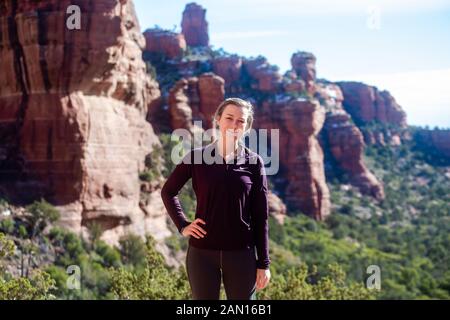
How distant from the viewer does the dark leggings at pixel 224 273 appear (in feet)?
11.7

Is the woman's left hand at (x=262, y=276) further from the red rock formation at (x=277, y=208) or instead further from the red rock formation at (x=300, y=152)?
the red rock formation at (x=300, y=152)

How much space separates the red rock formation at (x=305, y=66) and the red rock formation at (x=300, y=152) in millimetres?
13361

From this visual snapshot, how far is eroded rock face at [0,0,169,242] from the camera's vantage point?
22734mm

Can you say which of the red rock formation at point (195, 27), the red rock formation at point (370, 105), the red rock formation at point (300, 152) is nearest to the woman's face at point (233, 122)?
the red rock formation at point (300, 152)

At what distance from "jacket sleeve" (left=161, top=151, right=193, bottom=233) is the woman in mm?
42

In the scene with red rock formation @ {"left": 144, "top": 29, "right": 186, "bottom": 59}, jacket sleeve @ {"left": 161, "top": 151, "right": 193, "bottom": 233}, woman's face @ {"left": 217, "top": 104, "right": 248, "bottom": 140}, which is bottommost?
jacket sleeve @ {"left": 161, "top": 151, "right": 193, "bottom": 233}

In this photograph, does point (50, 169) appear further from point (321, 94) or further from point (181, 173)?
point (321, 94)

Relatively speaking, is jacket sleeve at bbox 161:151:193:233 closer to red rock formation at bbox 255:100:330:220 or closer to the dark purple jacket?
the dark purple jacket

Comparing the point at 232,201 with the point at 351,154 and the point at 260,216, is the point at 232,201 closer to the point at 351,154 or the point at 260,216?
the point at 260,216

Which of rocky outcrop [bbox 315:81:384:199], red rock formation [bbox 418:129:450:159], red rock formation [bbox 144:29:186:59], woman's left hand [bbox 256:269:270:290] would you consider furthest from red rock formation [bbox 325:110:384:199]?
woman's left hand [bbox 256:269:270:290]

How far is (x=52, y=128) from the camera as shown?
23.0 meters

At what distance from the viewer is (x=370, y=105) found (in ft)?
272

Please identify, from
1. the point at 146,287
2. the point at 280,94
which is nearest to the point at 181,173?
the point at 146,287

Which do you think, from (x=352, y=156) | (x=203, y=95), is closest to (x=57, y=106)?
(x=203, y=95)
